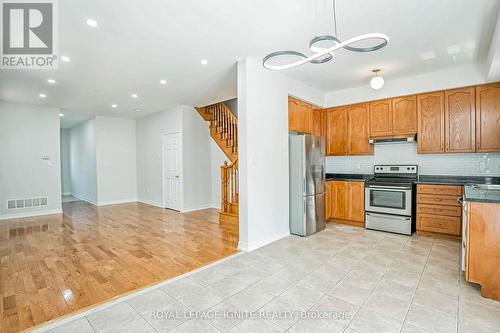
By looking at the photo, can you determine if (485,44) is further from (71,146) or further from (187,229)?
(71,146)

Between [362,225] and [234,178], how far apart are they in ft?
9.21

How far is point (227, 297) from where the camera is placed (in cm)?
240

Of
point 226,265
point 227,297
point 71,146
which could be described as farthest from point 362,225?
point 71,146

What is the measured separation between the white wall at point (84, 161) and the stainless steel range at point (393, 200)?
782 centimetres

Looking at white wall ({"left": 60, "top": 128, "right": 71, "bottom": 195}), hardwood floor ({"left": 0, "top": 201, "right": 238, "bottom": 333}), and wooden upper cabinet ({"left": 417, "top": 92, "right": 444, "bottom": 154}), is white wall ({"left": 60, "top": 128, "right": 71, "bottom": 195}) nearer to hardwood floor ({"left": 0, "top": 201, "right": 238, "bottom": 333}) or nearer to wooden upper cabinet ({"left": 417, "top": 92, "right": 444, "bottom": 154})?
hardwood floor ({"left": 0, "top": 201, "right": 238, "bottom": 333})

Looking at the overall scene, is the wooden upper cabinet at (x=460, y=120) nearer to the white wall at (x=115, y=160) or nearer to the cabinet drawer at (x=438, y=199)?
the cabinet drawer at (x=438, y=199)

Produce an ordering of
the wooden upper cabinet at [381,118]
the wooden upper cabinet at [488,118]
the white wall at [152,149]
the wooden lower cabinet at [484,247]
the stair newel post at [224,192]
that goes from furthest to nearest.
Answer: the white wall at [152,149] < the stair newel post at [224,192] < the wooden upper cabinet at [381,118] < the wooden upper cabinet at [488,118] < the wooden lower cabinet at [484,247]

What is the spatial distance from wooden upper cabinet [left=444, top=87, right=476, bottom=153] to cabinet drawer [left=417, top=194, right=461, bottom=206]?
808 millimetres

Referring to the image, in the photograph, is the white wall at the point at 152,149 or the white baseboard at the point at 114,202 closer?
the white wall at the point at 152,149

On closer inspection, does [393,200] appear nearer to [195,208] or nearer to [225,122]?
[225,122]

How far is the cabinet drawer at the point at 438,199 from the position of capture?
13.0 feet

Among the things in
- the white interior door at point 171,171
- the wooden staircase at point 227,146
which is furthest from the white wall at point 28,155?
the wooden staircase at point 227,146

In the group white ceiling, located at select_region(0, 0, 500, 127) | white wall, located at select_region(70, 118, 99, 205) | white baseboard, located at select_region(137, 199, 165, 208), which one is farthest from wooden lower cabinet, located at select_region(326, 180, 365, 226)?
white wall, located at select_region(70, 118, 99, 205)

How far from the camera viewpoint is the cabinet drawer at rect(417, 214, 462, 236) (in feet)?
13.0
